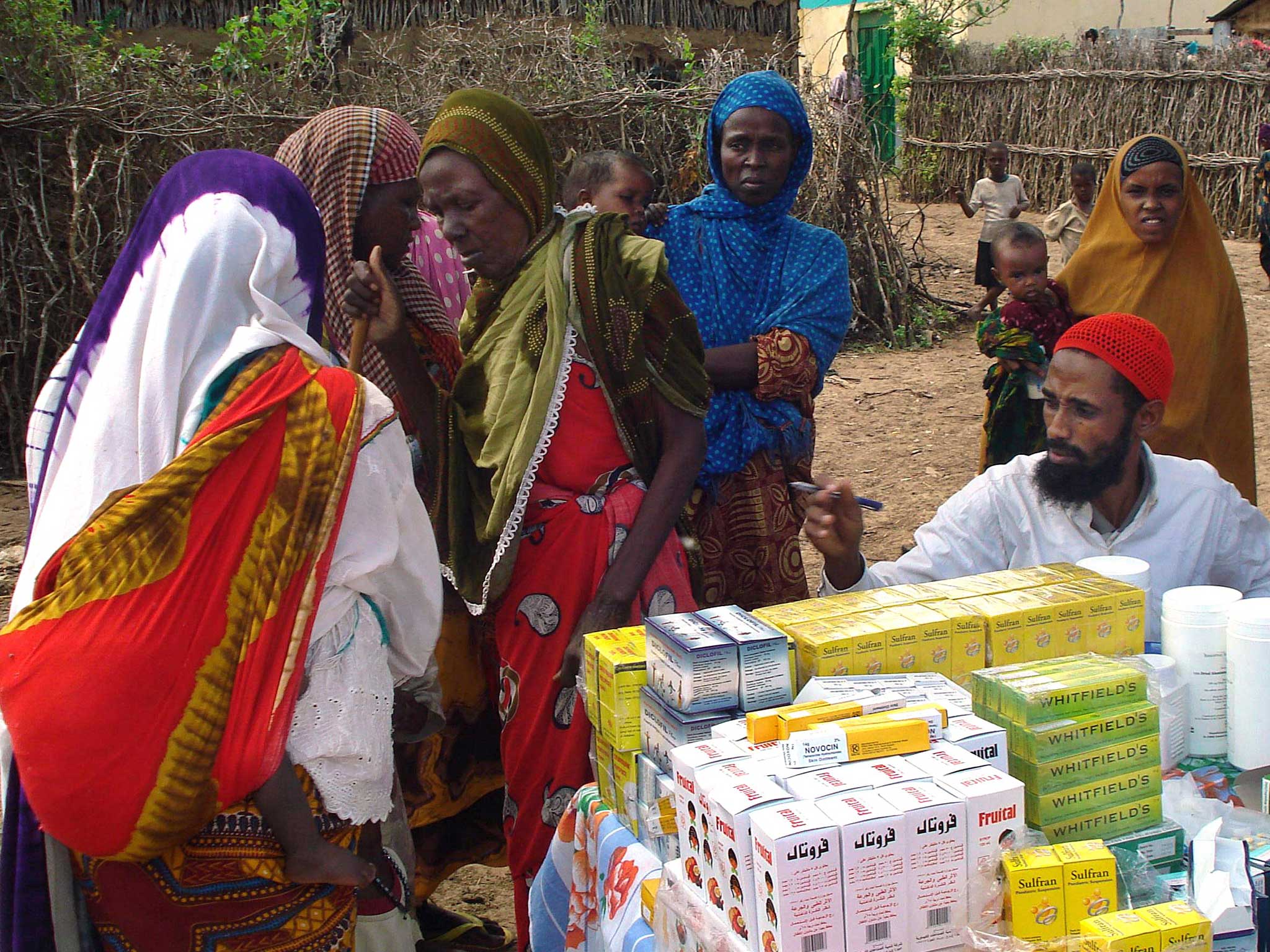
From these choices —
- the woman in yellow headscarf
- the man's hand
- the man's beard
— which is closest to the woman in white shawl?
the man's hand

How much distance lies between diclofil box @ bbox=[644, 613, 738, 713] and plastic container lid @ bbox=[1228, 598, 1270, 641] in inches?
32.0

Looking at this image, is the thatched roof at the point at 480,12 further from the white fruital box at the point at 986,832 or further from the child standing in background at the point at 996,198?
the white fruital box at the point at 986,832

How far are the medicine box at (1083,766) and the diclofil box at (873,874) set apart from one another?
1.00ft

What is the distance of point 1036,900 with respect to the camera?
4.75 ft

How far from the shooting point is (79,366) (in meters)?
1.94

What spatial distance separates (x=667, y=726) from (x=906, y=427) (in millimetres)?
6511

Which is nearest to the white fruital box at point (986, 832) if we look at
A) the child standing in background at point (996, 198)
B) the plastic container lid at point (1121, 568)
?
the plastic container lid at point (1121, 568)

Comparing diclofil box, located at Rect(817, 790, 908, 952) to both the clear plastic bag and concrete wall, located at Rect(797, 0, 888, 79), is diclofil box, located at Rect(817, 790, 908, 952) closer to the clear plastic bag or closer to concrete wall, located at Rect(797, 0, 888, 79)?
the clear plastic bag

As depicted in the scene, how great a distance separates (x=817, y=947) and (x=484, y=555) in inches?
52.8

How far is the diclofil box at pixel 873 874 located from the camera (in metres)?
1.41

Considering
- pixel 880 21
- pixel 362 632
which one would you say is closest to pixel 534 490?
pixel 362 632

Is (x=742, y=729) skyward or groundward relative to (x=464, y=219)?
groundward

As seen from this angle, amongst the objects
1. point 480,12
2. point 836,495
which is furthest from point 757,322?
point 480,12

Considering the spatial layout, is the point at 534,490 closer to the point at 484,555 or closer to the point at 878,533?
the point at 484,555
